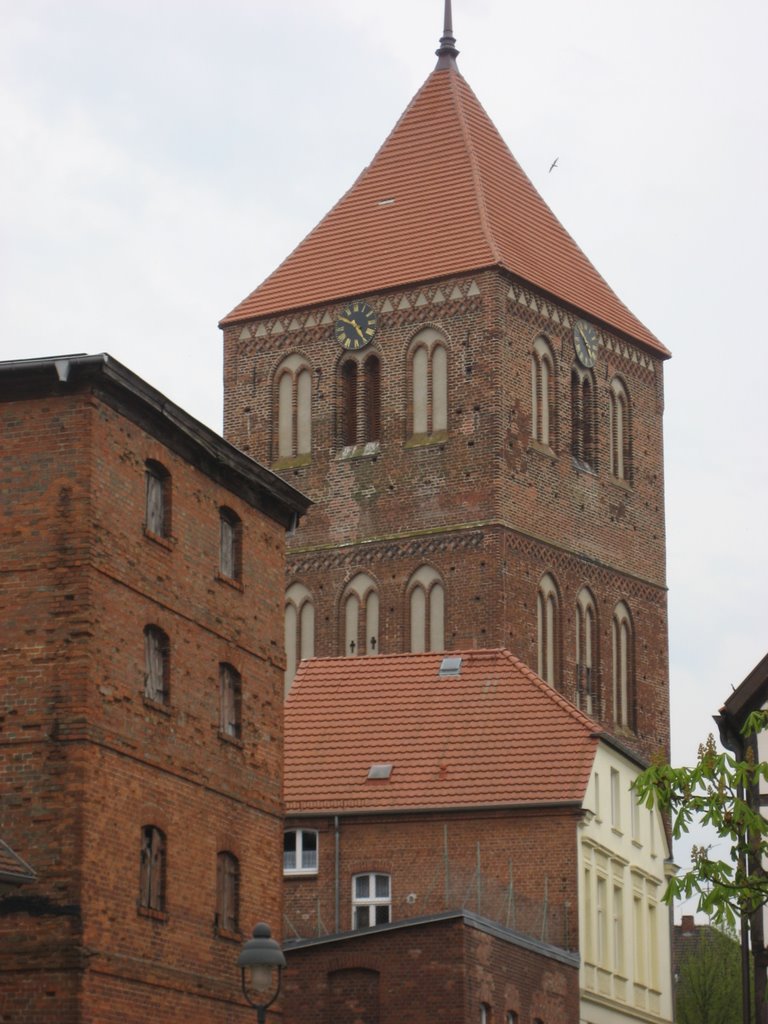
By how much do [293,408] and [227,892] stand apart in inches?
1115

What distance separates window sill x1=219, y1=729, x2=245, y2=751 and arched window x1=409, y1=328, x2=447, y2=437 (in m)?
24.7

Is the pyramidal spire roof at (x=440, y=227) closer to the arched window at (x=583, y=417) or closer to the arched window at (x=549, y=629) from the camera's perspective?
the arched window at (x=583, y=417)

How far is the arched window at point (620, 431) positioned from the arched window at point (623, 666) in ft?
11.1

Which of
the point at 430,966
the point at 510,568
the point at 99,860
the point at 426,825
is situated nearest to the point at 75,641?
the point at 99,860

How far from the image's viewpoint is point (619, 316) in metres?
67.0

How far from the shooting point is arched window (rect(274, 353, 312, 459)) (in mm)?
64375

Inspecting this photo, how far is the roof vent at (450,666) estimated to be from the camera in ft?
162

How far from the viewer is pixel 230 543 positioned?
38.7 m

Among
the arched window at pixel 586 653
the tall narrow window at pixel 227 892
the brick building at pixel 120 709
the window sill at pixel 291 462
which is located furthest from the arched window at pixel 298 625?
the tall narrow window at pixel 227 892

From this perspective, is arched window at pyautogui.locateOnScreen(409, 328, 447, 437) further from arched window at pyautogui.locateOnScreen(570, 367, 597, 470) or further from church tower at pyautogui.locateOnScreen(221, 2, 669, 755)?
arched window at pyautogui.locateOnScreen(570, 367, 597, 470)

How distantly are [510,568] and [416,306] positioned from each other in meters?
6.92

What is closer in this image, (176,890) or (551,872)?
(176,890)

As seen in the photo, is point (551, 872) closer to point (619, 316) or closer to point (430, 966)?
point (430, 966)

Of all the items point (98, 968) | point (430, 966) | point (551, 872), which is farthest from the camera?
point (551, 872)
